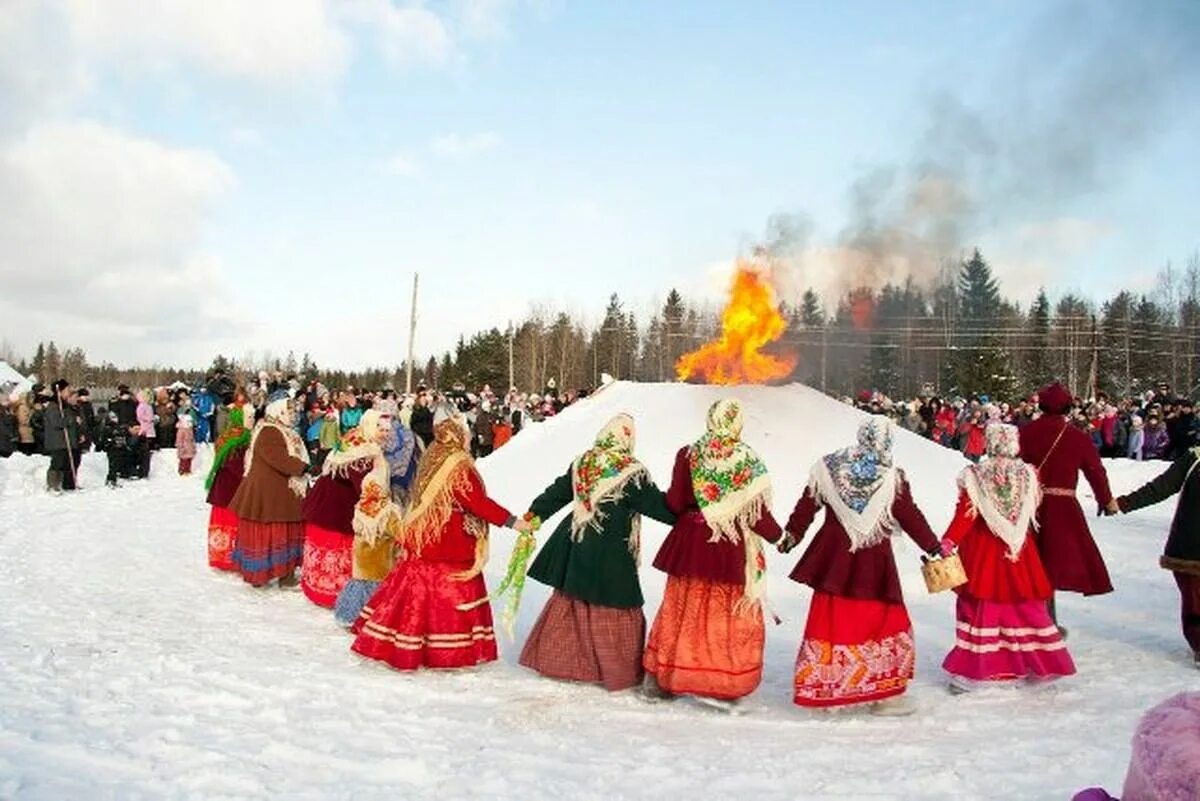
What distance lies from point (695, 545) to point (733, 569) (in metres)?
0.27

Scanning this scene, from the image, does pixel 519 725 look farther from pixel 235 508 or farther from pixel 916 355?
pixel 916 355

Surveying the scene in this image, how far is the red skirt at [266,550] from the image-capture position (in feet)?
30.7

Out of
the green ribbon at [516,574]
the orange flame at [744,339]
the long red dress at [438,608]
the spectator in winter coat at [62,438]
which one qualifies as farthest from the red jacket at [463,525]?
the spectator in winter coat at [62,438]

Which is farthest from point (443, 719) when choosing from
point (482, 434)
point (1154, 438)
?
point (1154, 438)

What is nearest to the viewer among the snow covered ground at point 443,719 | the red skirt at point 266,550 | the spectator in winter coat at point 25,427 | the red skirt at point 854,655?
the snow covered ground at point 443,719

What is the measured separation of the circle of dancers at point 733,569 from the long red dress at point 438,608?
0.03 feet

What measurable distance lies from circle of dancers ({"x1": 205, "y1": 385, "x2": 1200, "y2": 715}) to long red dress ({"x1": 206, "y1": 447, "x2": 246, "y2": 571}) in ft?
10.7

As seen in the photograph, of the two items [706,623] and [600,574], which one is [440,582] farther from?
[706,623]

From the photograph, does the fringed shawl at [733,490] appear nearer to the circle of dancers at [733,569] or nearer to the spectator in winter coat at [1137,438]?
the circle of dancers at [733,569]

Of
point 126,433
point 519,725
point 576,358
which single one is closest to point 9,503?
point 126,433

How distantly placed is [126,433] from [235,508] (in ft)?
35.0

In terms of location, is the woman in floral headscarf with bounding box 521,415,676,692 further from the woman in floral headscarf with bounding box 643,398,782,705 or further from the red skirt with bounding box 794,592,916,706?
the red skirt with bounding box 794,592,916,706

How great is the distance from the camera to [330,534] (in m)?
8.58

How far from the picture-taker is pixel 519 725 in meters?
5.60
